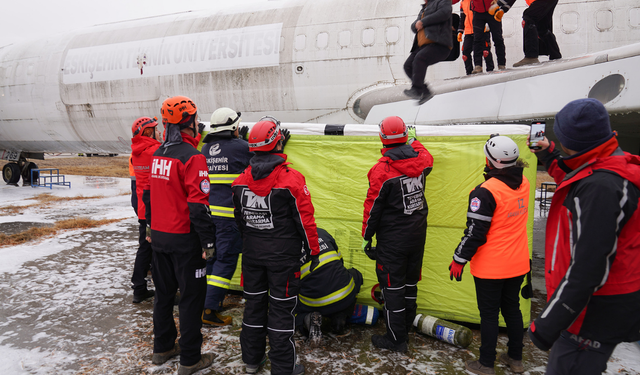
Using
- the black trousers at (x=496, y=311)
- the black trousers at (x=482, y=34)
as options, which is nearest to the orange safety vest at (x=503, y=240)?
the black trousers at (x=496, y=311)

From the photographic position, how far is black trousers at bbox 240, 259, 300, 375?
9.53 feet

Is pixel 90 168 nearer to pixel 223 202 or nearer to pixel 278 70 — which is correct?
pixel 278 70

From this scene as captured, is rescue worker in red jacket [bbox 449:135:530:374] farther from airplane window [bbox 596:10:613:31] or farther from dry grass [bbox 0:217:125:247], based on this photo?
dry grass [bbox 0:217:125:247]

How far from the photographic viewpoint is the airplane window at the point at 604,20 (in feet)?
20.1

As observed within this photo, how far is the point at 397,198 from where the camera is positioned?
10.8ft

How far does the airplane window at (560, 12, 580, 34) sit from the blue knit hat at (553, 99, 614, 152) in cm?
610

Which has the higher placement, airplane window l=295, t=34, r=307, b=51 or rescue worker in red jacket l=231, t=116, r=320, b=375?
airplane window l=295, t=34, r=307, b=51

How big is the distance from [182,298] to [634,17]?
8008mm

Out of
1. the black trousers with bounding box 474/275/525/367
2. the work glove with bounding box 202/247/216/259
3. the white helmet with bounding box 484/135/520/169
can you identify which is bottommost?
the black trousers with bounding box 474/275/525/367

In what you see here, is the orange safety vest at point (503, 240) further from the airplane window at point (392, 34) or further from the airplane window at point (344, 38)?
the airplane window at point (344, 38)

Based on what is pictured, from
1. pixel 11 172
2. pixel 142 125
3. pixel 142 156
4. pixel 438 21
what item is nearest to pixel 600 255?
pixel 142 156

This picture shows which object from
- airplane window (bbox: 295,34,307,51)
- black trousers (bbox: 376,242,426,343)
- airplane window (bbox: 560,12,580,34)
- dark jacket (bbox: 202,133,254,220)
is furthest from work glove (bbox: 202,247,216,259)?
airplane window (bbox: 560,12,580,34)

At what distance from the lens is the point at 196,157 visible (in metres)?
3.04

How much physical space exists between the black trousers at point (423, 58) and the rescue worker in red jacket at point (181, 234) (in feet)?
13.1
